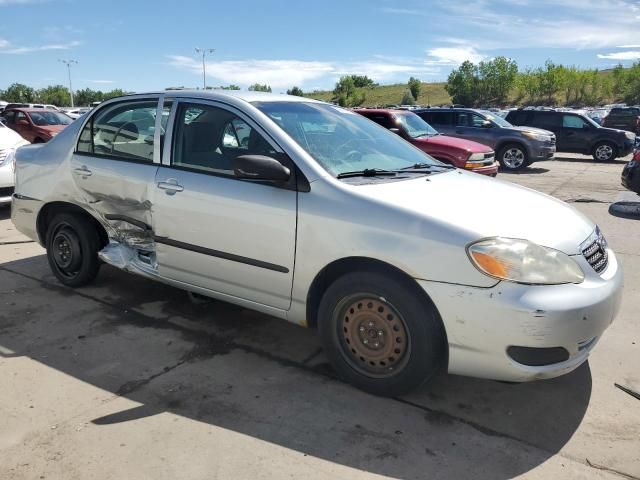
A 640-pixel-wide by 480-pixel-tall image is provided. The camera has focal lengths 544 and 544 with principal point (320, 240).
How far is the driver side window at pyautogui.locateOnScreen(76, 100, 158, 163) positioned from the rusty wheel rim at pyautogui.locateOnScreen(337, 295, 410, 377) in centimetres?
190

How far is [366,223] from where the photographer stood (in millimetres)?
2906

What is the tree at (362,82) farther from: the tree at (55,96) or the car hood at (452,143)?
the car hood at (452,143)

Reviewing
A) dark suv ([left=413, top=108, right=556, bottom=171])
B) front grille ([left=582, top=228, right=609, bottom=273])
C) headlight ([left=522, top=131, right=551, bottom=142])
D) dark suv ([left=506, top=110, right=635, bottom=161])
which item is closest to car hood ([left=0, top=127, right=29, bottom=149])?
front grille ([left=582, top=228, right=609, bottom=273])

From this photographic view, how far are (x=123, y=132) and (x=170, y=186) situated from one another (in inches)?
33.9

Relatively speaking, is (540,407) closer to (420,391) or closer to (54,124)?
(420,391)

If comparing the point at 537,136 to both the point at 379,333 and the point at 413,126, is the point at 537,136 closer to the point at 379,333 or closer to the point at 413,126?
the point at 413,126

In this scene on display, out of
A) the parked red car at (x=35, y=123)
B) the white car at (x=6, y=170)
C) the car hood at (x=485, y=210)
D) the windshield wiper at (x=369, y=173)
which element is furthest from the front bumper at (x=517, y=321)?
the parked red car at (x=35, y=123)

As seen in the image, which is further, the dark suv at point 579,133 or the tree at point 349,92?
the tree at point 349,92

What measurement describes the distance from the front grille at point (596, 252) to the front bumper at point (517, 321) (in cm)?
9

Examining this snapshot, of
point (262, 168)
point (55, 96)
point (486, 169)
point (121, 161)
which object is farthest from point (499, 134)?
point (55, 96)

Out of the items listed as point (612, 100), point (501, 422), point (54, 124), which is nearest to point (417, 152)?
point (501, 422)

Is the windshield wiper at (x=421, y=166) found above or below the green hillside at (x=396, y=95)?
below

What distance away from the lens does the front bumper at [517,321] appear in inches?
102

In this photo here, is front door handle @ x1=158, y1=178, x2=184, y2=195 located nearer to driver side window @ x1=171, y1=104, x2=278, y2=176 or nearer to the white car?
driver side window @ x1=171, y1=104, x2=278, y2=176
